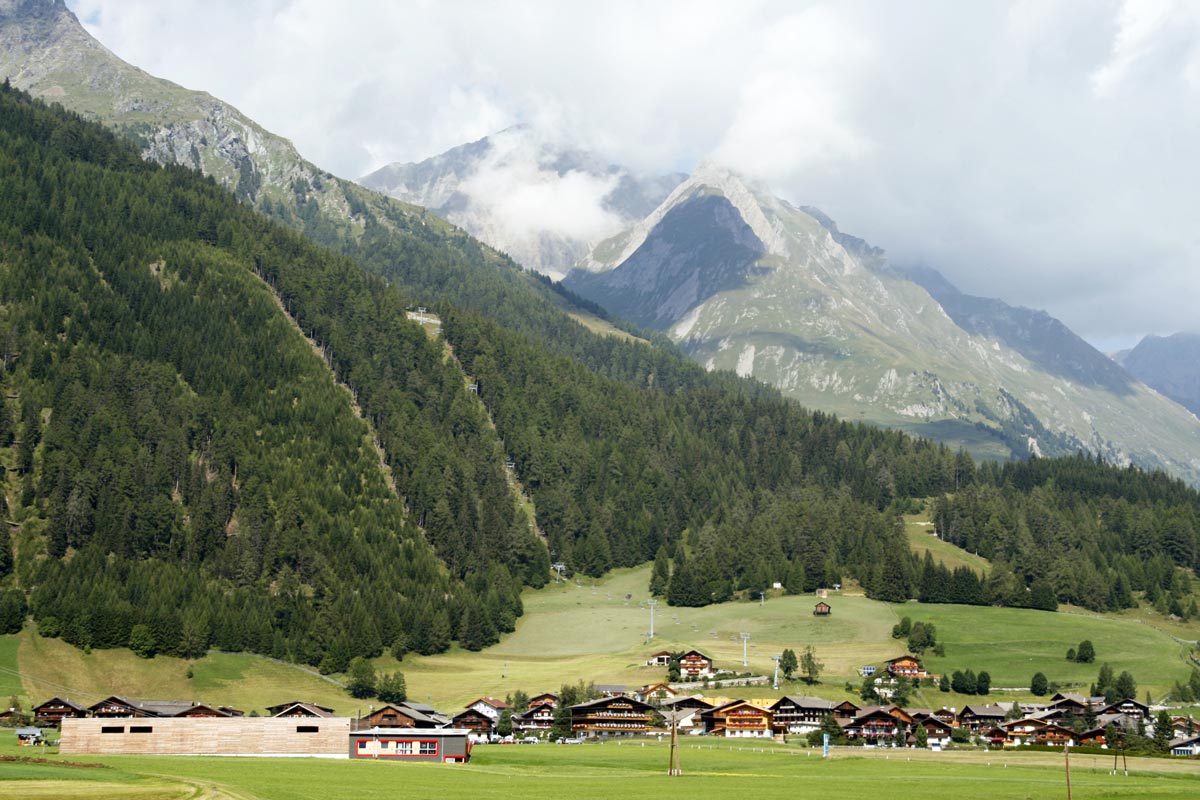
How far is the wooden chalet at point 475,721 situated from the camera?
153875 millimetres

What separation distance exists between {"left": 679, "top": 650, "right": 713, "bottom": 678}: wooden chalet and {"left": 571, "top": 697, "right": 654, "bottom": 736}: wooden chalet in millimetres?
30108

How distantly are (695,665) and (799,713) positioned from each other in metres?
30.1

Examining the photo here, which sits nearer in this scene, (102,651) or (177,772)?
(177,772)

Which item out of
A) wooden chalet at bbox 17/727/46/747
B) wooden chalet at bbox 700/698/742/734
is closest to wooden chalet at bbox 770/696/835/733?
wooden chalet at bbox 700/698/742/734

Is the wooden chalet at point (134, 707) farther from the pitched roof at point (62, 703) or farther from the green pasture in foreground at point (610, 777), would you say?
the green pasture in foreground at point (610, 777)

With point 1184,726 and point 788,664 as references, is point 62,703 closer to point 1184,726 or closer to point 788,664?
point 788,664

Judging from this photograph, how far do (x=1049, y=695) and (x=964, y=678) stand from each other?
1213 cm

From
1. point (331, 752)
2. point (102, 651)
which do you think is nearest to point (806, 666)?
point (331, 752)

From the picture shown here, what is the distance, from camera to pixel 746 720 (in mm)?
155250

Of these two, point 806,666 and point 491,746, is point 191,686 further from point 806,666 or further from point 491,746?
point 806,666

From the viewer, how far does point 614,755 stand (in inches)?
4638

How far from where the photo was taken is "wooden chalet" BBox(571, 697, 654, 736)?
149875 millimetres

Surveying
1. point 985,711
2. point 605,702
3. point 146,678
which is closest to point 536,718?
point 605,702

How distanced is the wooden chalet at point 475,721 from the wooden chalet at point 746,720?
96.5 feet
